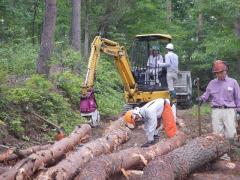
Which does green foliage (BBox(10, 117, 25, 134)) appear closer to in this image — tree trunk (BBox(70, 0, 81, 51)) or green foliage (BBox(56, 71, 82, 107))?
green foliage (BBox(56, 71, 82, 107))

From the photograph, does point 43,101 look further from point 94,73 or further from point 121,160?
point 121,160

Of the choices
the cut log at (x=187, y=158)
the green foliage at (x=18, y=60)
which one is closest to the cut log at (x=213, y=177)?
the cut log at (x=187, y=158)

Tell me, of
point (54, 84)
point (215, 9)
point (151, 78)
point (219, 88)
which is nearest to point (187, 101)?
point (215, 9)

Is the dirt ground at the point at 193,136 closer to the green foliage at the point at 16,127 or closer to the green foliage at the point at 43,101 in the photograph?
the green foliage at the point at 43,101

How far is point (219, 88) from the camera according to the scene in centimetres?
934

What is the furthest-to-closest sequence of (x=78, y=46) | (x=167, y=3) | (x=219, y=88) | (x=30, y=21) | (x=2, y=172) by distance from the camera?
1. (x=167, y=3)
2. (x=30, y=21)
3. (x=78, y=46)
4. (x=219, y=88)
5. (x=2, y=172)

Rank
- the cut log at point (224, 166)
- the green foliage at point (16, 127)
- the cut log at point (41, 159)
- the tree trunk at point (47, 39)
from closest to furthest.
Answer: the cut log at point (41, 159)
the cut log at point (224, 166)
the green foliage at point (16, 127)
the tree trunk at point (47, 39)

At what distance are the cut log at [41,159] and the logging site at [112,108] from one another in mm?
18

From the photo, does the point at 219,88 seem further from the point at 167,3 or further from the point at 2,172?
the point at 167,3

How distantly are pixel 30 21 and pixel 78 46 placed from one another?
671cm

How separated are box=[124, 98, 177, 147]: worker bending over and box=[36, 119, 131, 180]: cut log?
0.48 metres

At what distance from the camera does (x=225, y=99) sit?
9305 millimetres

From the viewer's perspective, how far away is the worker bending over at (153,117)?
9867 millimetres

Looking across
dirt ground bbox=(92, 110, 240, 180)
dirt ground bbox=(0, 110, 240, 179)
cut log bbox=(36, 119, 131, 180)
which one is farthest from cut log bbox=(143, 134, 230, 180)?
cut log bbox=(36, 119, 131, 180)
